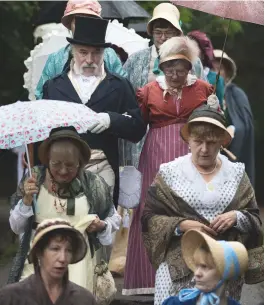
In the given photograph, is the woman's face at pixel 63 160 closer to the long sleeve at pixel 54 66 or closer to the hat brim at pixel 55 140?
the hat brim at pixel 55 140

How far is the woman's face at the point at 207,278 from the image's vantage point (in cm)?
909

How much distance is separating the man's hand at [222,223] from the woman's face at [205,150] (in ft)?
Answer: 1.22

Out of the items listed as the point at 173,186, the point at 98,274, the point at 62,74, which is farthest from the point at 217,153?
the point at 62,74

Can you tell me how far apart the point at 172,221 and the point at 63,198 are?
0.74 meters

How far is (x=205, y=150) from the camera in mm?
10281

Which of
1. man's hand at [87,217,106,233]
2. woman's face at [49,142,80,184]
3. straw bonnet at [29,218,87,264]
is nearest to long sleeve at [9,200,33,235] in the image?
woman's face at [49,142,80,184]

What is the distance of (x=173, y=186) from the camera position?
10312 millimetres

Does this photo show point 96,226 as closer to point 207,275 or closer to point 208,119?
point 208,119

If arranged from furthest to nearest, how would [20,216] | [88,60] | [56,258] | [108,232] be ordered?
[88,60], [108,232], [20,216], [56,258]

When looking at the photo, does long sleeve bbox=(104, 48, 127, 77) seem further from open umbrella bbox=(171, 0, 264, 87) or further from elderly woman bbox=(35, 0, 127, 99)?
open umbrella bbox=(171, 0, 264, 87)

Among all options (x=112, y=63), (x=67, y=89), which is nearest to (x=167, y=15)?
(x=112, y=63)

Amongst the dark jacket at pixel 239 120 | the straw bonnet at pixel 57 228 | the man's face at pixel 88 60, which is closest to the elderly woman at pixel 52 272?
the straw bonnet at pixel 57 228

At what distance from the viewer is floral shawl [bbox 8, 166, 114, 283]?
10445mm

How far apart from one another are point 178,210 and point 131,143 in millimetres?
2410
